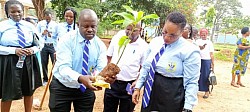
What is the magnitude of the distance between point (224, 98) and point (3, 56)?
4.84 metres

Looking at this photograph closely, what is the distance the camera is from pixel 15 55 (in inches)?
116

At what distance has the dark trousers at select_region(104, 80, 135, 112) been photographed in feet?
9.55

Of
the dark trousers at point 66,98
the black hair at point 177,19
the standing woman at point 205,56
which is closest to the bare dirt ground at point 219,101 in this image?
the standing woman at point 205,56

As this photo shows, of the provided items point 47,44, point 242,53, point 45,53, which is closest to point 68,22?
point 47,44

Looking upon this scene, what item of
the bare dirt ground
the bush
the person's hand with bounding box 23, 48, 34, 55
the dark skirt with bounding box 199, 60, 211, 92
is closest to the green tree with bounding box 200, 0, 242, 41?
the bush

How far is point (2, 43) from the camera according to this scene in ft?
9.38

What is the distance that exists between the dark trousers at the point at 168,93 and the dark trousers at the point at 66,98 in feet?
2.05

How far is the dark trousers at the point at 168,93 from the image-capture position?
2104mm

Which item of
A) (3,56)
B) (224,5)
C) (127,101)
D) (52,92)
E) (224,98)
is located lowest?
(224,98)

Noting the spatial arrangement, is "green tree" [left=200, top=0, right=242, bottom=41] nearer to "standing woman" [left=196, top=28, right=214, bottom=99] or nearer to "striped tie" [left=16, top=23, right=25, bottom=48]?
"standing woman" [left=196, top=28, right=214, bottom=99]

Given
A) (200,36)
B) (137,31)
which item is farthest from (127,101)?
(200,36)

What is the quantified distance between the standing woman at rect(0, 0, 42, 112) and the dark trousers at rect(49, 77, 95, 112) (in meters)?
0.93

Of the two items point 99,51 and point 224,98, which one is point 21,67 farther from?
point 224,98

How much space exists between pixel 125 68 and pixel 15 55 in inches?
51.1
